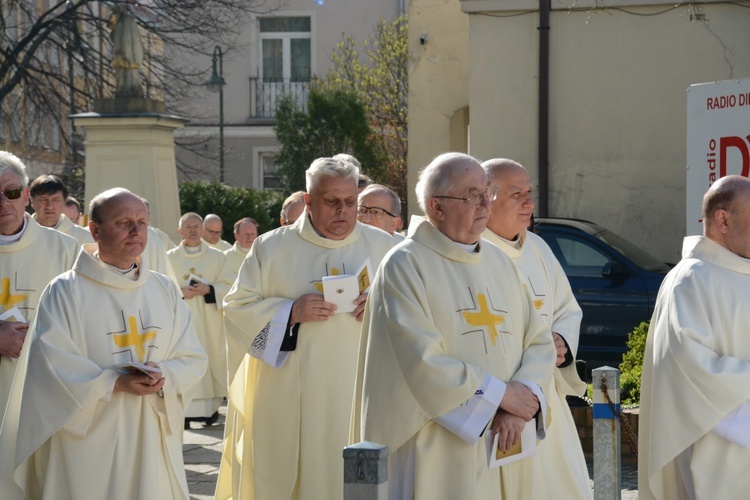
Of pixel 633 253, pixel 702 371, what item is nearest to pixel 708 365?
pixel 702 371

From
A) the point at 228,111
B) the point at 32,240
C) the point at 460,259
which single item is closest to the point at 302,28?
the point at 228,111

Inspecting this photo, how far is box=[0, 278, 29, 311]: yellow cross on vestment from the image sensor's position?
24.0 feet

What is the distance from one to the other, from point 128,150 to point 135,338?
10.0 m

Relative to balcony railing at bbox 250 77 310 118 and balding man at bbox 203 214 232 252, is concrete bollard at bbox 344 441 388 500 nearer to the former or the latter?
balding man at bbox 203 214 232 252

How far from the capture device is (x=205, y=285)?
533 inches

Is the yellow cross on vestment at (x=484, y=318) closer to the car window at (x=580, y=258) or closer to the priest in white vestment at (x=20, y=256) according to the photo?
the priest in white vestment at (x=20, y=256)

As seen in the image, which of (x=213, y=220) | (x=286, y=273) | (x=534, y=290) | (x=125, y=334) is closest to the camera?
(x=125, y=334)

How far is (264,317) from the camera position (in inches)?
271

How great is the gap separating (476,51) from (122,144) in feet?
14.1

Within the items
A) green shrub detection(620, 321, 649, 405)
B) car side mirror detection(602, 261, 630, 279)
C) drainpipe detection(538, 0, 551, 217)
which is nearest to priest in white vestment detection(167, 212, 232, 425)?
car side mirror detection(602, 261, 630, 279)

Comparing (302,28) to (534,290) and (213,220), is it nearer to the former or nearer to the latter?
(213,220)

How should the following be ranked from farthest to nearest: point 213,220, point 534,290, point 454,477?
1. point 213,220
2. point 534,290
3. point 454,477

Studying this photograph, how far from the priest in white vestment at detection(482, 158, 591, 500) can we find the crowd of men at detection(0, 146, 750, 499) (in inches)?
0.4

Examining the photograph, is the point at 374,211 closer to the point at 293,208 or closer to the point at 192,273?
the point at 293,208
